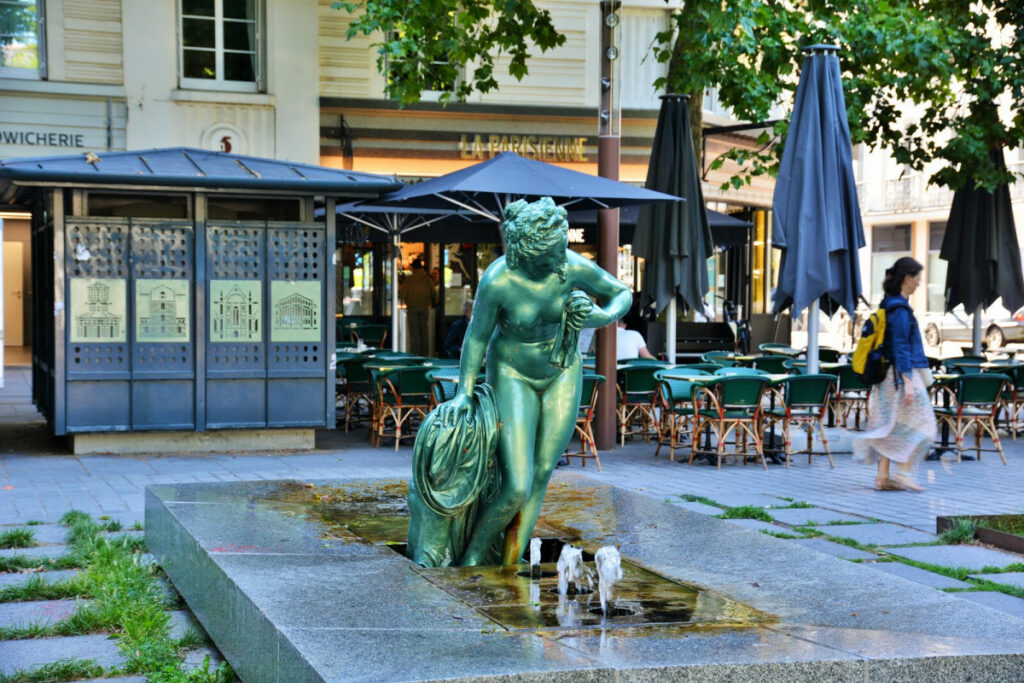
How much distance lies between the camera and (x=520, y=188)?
12.4 metres

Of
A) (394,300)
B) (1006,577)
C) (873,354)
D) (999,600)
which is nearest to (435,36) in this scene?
(394,300)

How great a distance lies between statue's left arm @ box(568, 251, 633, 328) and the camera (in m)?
5.95

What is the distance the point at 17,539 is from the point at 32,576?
1.16 m

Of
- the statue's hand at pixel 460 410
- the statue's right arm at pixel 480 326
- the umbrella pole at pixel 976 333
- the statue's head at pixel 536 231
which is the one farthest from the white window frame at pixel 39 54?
the statue's head at pixel 536 231

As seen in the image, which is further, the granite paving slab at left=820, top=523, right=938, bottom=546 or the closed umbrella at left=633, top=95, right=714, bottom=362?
the closed umbrella at left=633, top=95, right=714, bottom=362

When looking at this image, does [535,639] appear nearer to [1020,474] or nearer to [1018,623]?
[1018,623]

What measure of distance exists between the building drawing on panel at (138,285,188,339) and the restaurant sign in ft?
36.4

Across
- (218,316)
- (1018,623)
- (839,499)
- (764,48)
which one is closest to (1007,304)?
(764,48)

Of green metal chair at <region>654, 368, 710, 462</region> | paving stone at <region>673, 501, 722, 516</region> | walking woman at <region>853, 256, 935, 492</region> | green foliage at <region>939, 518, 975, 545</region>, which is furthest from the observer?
green metal chair at <region>654, 368, 710, 462</region>

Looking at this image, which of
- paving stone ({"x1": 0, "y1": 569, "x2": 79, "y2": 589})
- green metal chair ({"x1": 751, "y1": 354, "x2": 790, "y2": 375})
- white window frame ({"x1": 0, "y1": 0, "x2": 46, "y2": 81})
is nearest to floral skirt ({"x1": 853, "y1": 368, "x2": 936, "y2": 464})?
green metal chair ({"x1": 751, "y1": 354, "x2": 790, "y2": 375})

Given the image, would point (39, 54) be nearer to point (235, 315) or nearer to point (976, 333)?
point (235, 315)

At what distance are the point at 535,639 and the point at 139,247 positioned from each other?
8859 mm

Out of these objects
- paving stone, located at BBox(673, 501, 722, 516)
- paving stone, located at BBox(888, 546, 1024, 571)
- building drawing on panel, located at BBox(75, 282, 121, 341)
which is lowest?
paving stone, located at BBox(888, 546, 1024, 571)

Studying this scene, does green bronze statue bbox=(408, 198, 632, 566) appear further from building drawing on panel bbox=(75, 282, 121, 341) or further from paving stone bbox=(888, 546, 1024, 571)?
building drawing on panel bbox=(75, 282, 121, 341)
